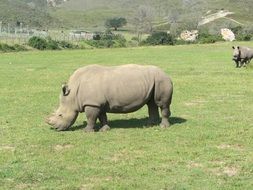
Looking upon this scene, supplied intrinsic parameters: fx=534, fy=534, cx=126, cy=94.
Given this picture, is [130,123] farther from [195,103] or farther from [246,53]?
[246,53]

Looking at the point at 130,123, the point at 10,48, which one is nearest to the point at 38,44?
the point at 10,48

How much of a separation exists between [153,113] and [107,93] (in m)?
1.85

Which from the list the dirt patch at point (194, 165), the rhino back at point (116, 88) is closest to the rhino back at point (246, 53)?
the rhino back at point (116, 88)

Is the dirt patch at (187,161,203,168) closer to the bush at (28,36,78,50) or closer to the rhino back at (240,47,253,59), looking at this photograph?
the rhino back at (240,47,253,59)

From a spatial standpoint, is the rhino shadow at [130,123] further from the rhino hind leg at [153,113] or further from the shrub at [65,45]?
the shrub at [65,45]

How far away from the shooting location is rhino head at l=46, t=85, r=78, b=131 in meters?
14.6

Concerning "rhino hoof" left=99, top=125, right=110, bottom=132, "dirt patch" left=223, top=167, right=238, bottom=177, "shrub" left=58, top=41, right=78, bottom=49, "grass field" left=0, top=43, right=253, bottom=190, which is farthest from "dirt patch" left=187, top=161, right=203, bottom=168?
"shrub" left=58, top=41, right=78, bottom=49

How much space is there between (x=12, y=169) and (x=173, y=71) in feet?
81.1

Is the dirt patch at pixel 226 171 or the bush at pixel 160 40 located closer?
the dirt patch at pixel 226 171

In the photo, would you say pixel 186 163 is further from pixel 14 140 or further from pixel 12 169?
pixel 14 140

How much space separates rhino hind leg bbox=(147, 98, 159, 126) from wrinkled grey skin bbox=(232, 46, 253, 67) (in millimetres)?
21883

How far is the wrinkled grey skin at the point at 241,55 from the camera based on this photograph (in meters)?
36.7

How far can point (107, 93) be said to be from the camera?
14.5m

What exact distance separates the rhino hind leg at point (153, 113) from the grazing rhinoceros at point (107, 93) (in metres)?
0.34
